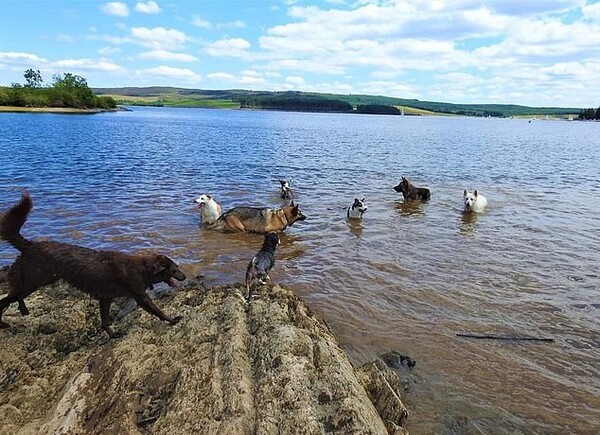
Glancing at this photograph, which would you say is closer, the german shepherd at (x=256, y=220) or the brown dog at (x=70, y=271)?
the brown dog at (x=70, y=271)

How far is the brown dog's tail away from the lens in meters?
5.54

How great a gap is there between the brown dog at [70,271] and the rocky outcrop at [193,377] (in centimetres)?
36

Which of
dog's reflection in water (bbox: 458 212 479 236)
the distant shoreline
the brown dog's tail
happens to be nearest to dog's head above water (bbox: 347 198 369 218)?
dog's reflection in water (bbox: 458 212 479 236)

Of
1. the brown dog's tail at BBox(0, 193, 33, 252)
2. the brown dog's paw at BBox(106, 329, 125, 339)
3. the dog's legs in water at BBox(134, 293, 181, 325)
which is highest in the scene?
the brown dog's tail at BBox(0, 193, 33, 252)

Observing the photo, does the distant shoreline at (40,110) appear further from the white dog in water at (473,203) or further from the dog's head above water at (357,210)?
the white dog in water at (473,203)

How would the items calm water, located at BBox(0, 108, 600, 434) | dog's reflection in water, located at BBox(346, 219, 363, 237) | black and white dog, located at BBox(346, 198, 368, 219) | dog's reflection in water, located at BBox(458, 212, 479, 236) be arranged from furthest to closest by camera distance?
1. black and white dog, located at BBox(346, 198, 368, 219)
2. dog's reflection in water, located at BBox(458, 212, 479, 236)
3. dog's reflection in water, located at BBox(346, 219, 363, 237)
4. calm water, located at BBox(0, 108, 600, 434)

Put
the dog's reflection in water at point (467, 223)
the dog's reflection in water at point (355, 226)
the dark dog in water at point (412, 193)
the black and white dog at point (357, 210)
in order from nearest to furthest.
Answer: the dog's reflection in water at point (355, 226), the dog's reflection in water at point (467, 223), the black and white dog at point (357, 210), the dark dog in water at point (412, 193)

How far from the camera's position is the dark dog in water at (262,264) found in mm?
7406

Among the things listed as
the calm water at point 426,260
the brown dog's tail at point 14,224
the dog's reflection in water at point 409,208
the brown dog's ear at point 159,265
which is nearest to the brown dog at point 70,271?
the brown dog's tail at point 14,224

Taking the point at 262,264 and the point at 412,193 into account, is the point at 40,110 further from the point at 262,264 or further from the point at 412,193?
the point at 262,264

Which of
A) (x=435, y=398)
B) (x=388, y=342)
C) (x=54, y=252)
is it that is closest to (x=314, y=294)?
(x=388, y=342)

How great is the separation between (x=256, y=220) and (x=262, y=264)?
5540mm

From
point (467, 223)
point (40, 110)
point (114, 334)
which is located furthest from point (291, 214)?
point (40, 110)

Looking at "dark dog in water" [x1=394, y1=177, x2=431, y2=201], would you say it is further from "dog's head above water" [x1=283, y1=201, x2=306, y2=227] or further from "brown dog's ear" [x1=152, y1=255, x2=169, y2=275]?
"brown dog's ear" [x1=152, y1=255, x2=169, y2=275]
